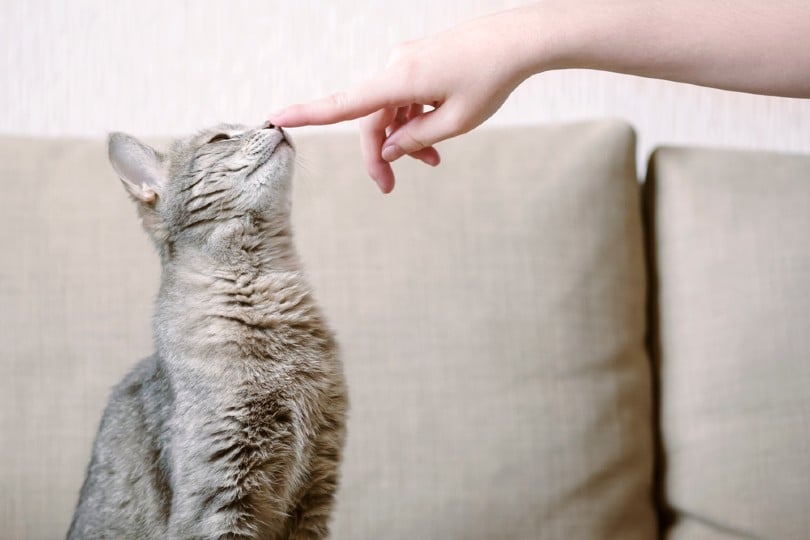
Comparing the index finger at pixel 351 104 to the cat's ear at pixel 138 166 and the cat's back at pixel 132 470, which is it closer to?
the cat's ear at pixel 138 166

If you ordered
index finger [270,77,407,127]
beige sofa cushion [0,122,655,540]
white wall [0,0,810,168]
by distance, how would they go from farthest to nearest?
white wall [0,0,810,168] < beige sofa cushion [0,122,655,540] < index finger [270,77,407,127]

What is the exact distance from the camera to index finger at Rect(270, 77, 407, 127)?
0.85 meters

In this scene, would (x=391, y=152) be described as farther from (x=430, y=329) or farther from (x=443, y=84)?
(x=430, y=329)

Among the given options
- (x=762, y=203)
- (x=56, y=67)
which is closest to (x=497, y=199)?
→ (x=762, y=203)

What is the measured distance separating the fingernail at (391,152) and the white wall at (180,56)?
2.22 ft

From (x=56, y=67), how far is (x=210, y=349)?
2.96ft

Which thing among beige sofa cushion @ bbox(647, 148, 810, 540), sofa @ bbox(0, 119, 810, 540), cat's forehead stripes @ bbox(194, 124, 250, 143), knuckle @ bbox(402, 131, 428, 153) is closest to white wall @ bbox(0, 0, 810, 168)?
sofa @ bbox(0, 119, 810, 540)

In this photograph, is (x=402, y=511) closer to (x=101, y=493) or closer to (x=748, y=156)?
(x=101, y=493)

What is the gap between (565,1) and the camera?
94cm

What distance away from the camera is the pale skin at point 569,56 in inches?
33.8

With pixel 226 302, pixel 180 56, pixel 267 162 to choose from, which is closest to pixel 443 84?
pixel 267 162

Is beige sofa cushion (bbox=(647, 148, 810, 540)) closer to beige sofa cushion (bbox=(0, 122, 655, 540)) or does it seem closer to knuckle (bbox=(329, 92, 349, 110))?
beige sofa cushion (bbox=(0, 122, 655, 540))

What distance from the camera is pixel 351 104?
854 millimetres

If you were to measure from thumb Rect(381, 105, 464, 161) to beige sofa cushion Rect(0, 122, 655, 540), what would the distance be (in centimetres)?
32
